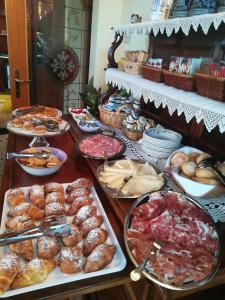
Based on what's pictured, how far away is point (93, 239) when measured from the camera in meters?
0.63

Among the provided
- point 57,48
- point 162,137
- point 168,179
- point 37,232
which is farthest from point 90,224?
point 57,48

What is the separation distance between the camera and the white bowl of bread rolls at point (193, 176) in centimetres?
74

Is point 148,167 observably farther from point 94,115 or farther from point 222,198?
point 94,115

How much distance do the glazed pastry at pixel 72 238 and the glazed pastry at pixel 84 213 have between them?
45 millimetres

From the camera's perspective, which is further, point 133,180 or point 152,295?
point 133,180

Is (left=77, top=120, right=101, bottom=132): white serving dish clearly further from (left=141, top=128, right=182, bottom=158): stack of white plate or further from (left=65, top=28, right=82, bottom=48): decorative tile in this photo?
(left=65, top=28, right=82, bottom=48): decorative tile

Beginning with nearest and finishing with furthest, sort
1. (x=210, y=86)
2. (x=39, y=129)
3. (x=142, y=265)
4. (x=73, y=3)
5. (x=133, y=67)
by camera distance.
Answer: (x=142, y=265), (x=210, y=86), (x=39, y=129), (x=133, y=67), (x=73, y=3)

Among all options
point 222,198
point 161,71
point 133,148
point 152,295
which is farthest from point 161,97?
point 152,295

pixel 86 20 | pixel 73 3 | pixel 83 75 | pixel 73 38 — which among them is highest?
pixel 73 3

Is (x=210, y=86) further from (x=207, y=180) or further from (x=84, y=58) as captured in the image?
(x=84, y=58)

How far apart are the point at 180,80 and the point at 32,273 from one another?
0.87 meters

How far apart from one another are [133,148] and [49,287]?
30.8 inches

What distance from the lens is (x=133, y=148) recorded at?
119 centimetres

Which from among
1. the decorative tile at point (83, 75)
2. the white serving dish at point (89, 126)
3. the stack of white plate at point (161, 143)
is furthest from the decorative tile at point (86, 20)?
the stack of white plate at point (161, 143)
